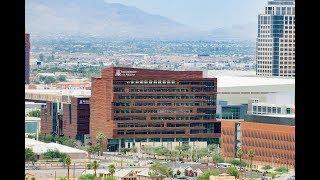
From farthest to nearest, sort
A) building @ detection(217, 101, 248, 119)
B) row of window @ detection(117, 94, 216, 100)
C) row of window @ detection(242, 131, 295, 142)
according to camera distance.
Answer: row of window @ detection(117, 94, 216, 100) → building @ detection(217, 101, 248, 119) → row of window @ detection(242, 131, 295, 142)

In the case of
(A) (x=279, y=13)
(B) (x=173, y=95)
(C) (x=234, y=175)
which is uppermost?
(A) (x=279, y=13)

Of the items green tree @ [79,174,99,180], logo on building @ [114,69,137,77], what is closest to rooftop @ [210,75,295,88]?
logo on building @ [114,69,137,77]

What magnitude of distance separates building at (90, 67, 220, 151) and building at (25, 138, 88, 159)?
2.85ft

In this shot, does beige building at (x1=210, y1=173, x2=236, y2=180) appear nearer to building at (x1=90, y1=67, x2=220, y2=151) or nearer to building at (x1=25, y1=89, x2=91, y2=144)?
building at (x1=90, y1=67, x2=220, y2=151)

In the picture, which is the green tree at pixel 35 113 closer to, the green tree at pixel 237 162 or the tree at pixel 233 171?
the green tree at pixel 237 162

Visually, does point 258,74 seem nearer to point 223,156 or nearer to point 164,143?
point 164,143

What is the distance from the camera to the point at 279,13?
16.3 meters

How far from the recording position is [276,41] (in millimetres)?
16109

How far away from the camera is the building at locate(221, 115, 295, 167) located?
11039 mm

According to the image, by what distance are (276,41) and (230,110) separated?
9.96ft

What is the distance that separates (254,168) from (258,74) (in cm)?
494

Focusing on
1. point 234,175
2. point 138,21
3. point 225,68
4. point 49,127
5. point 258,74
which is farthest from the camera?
point 138,21
